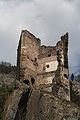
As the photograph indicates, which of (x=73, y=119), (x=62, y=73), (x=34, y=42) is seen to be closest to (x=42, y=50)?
(x=34, y=42)

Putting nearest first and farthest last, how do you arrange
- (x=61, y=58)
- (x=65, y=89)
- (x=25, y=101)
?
(x=25, y=101)
(x=65, y=89)
(x=61, y=58)

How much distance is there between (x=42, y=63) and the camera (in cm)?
6109

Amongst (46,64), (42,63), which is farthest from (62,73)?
(42,63)

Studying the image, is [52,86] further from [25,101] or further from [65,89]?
[25,101]

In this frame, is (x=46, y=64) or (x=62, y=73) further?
(x=46, y=64)

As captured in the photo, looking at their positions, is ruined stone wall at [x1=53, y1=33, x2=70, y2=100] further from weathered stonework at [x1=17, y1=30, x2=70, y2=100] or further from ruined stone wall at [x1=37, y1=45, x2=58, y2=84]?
ruined stone wall at [x1=37, y1=45, x2=58, y2=84]

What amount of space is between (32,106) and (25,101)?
6.02 ft

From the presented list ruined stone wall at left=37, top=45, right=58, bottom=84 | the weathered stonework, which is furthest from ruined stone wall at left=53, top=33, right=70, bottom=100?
ruined stone wall at left=37, top=45, right=58, bottom=84

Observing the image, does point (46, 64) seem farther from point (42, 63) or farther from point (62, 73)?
point (62, 73)

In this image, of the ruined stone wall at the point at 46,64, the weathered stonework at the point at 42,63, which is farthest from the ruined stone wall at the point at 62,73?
the ruined stone wall at the point at 46,64

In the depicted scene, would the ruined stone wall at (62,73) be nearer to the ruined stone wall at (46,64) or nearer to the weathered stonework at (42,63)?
the weathered stonework at (42,63)

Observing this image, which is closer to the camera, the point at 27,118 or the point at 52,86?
the point at 27,118

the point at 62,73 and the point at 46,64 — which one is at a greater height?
the point at 46,64

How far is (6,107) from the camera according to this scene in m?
46.8
